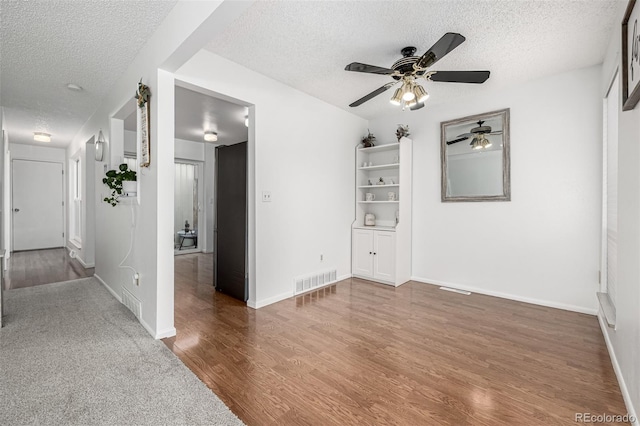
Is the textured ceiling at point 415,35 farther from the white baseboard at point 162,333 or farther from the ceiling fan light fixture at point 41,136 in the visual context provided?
the ceiling fan light fixture at point 41,136

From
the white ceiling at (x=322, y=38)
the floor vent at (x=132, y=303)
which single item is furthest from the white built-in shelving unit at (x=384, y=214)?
the floor vent at (x=132, y=303)

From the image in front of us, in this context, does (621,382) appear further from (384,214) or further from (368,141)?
(368,141)

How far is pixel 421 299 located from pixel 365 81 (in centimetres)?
265

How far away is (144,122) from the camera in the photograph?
259 cm

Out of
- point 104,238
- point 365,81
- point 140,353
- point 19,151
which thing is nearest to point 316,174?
point 365,81

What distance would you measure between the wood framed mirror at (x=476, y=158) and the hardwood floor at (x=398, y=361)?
1360 mm

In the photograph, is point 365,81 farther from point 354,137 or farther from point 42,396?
point 42,396

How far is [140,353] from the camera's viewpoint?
216 cm

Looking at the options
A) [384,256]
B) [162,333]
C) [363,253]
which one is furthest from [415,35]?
[162,333]

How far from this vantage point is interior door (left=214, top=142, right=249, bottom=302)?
11.4ft

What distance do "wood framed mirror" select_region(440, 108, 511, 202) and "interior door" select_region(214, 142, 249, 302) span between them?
8.89 ft

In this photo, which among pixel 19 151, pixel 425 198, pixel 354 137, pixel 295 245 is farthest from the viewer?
pixel 19 151

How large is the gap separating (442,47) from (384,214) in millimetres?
Result: 2874

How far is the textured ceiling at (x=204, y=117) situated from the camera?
3936mm
